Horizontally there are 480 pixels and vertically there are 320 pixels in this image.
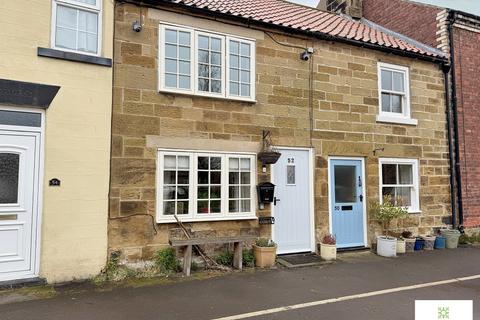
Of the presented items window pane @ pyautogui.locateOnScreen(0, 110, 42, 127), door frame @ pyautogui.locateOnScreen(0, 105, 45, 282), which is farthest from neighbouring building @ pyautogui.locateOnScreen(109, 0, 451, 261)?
window pane @ pyautogui.locateOnScreen(0, 110, 42, 127)

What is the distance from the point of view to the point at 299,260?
8.26 metres

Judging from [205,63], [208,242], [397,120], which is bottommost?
[208,242]

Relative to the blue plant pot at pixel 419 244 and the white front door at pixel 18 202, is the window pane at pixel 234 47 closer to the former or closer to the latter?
the white front door at pixel 18 202

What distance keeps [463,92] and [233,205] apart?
306 inches

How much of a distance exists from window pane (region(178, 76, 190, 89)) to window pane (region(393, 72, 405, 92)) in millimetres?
5752

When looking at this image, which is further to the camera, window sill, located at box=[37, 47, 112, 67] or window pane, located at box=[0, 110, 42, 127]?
window sill, located at box=[37, 47, 112, 67]

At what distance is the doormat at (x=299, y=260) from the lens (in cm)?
796

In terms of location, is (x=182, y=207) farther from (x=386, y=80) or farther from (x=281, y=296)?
(x=386, y=80)

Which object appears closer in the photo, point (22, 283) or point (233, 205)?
A: point (22, 283)


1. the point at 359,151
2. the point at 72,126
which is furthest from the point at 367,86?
the point at 72,126

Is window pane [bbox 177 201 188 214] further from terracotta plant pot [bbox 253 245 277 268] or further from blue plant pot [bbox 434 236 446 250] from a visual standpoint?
blue plant pot [bbox 434 236 446 250]

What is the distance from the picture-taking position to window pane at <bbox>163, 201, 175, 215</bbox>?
7495 millimetres

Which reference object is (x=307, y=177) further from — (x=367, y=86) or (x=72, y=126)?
(x=72, y=126)

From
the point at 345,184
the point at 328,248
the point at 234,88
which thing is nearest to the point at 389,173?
the point at 345,184
